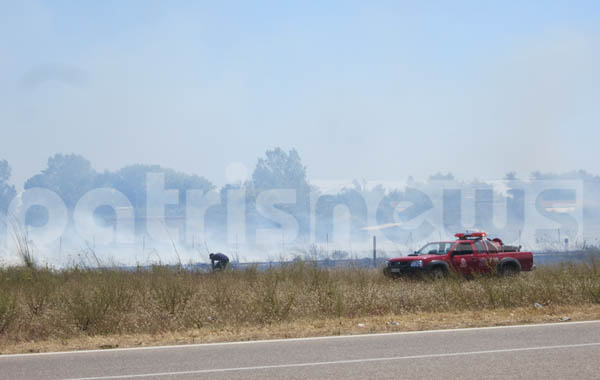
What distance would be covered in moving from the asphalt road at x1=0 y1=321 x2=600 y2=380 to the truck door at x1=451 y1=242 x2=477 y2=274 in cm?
1238

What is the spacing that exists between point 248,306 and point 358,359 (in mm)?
5778

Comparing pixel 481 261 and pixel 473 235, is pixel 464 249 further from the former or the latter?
pixel 473 235

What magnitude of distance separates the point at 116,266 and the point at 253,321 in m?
8.51

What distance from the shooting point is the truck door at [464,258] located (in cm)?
2367

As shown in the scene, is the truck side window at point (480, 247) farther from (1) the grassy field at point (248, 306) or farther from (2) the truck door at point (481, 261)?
(1) the grassy field at point (248, 306)

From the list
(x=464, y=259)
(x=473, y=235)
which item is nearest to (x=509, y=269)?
(x=464, y=259)

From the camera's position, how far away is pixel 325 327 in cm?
1271

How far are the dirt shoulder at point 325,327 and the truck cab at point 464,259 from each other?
8.03 meters

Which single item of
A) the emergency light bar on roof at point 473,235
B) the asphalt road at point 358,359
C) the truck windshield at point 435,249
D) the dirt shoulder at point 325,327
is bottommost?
the dirt shoulder at point 325,327

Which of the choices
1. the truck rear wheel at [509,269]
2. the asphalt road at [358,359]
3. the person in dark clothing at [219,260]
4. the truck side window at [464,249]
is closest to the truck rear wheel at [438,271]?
the truck side window at [464,249]

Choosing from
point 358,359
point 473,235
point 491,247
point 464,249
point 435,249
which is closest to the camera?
point 358,359

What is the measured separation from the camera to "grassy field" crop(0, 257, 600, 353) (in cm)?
1247

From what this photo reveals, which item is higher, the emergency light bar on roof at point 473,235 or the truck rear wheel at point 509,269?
the emergency light bar on roof at point 473,235

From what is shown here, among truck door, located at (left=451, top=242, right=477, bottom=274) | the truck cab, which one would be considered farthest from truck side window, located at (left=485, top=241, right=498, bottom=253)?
truck door, located at (left=451, top=242, right=477, bottom=274)
